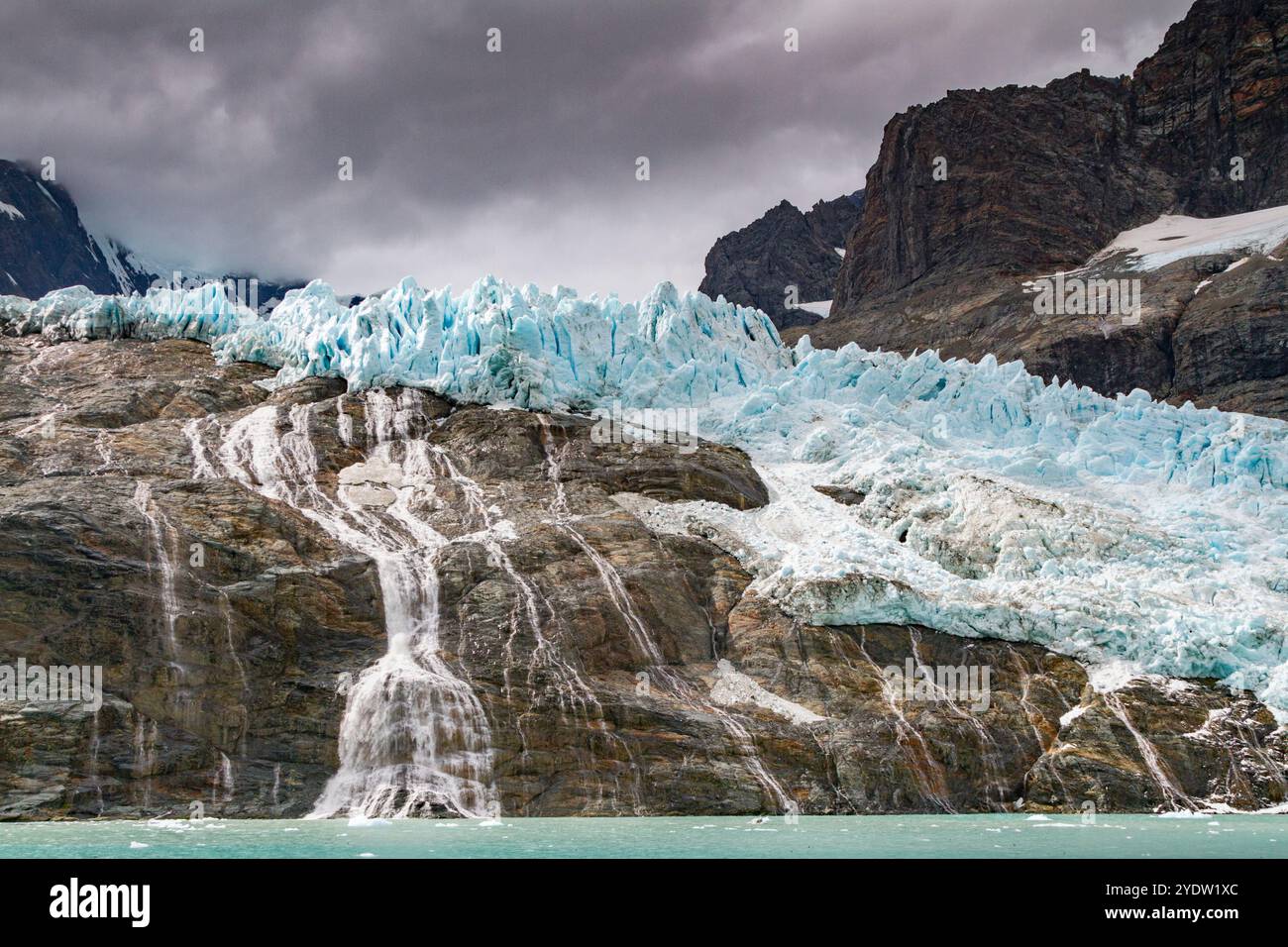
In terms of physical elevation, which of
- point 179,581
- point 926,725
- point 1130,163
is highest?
point 1130,163

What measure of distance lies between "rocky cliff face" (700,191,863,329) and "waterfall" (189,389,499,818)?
403 feet

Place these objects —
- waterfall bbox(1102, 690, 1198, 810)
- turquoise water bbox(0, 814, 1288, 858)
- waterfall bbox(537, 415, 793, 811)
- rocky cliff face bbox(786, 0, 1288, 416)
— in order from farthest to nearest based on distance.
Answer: rocky cliff face bbox(786, 0, 1288, 416) → waterfall bbox(1102, 690, 1198, 810) → waterfall bbox(537, 415, 793, 811) → turquoise water bbox(0, 814, 1288, 858)

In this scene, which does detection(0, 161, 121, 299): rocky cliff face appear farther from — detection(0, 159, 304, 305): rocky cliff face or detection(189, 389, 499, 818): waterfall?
detection(189, 389, 499, 818): waterfall

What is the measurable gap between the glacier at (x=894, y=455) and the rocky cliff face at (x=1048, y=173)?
45.0 meters

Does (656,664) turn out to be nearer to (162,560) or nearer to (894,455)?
(162,560)

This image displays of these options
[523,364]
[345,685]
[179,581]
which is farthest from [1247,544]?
[179,581]

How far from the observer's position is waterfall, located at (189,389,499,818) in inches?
1280

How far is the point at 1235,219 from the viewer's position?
11638 centimetres

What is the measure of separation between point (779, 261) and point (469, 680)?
14785 centimetres

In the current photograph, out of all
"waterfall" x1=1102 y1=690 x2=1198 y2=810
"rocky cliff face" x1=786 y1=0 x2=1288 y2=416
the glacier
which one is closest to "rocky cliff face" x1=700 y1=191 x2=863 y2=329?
"rocky cliff face" x1=786 y1=0 x2=1288 y2=416

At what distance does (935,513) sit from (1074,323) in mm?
52247

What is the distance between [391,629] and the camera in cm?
3825

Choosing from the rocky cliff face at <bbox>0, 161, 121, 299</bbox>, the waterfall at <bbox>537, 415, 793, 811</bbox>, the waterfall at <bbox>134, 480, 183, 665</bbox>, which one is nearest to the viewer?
the waterfall at <bbox>537, 415, 793, 811</bbox>
